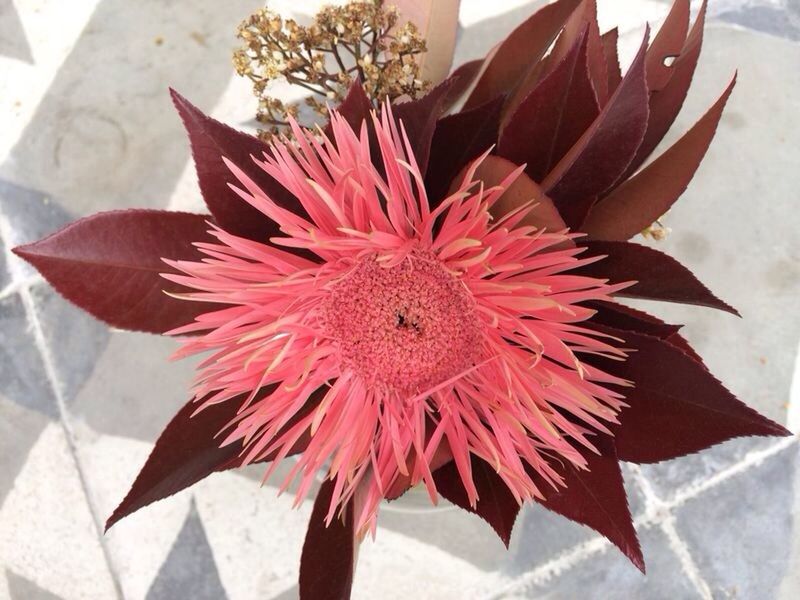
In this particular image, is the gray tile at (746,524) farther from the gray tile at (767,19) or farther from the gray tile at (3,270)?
the gray tile at (3,270)

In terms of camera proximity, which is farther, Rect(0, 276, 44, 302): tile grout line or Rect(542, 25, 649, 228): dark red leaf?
Rect(0, 276, 44, 302): tile grout line

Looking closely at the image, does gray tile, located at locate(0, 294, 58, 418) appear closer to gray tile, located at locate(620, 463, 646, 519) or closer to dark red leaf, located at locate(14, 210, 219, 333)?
dark red leaf, located at locate(14, 210, 219, 333)

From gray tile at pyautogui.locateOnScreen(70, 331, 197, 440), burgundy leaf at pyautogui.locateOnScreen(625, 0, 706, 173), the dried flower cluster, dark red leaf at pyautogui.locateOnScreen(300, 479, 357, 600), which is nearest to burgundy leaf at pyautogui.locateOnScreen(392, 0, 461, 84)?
the dried flower cluster

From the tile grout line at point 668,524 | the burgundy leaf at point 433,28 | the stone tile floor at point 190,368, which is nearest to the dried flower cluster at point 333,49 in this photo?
the burgundy leaf at point 433,28

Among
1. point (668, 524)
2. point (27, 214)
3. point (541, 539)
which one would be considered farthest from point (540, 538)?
point (27, 214)

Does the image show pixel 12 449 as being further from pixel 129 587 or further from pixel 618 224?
pixel 618 224

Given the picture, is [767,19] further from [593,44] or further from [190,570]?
[190,570]

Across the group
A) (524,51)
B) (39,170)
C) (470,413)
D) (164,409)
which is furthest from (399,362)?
(39,170)
